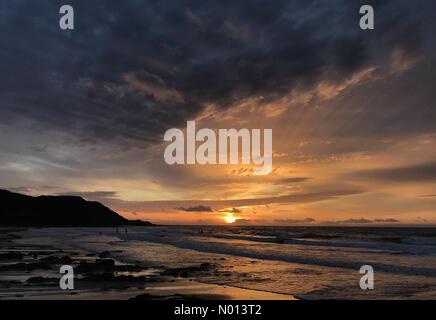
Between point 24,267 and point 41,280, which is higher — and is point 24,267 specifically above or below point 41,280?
below

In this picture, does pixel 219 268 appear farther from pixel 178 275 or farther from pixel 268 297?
pixel 268 297

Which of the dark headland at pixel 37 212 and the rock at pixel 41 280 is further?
the dark headland at pixel 37 212

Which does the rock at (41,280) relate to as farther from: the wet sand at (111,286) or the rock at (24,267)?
the rock at (24,267)

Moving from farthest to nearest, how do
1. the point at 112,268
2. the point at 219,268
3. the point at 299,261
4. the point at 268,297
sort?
the point at 299,261
the point at 219,268
the point at 112,268
the point at 268,297

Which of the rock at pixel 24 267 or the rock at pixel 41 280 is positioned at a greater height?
the rock at pixel 41 280

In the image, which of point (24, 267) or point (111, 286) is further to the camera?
point (24, 267)

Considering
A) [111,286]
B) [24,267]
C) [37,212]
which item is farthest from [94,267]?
[37,212]

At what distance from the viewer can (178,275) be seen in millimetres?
21891

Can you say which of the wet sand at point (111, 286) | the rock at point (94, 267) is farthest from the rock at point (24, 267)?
the rock at point (94, 267)

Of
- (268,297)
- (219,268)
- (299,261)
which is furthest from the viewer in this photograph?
(299,261)

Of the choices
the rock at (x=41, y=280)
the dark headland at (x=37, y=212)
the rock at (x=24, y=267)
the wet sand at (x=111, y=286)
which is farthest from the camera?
the dark headland at (x=37, y=212)

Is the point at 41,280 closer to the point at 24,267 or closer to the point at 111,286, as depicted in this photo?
the point at 111,286
